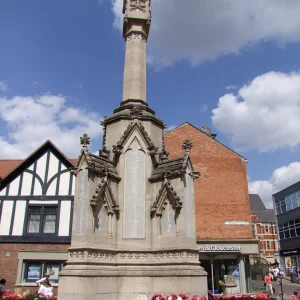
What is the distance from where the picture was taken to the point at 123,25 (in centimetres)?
1371

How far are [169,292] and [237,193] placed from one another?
74.2 ft

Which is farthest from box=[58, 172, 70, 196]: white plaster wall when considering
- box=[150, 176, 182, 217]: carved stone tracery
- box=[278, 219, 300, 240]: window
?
box=[278, 219, 300, 240]: window

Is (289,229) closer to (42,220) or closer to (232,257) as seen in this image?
(232,257)

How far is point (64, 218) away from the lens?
70.7 feet

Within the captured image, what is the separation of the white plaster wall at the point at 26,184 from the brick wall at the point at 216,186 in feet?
43.1

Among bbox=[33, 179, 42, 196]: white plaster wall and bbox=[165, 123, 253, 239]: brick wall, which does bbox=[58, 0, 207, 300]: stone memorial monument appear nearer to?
bbox=[33, 179, 42, 196]: white plaster wall

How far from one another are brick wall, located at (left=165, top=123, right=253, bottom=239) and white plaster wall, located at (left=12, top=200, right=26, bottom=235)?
13941 mm

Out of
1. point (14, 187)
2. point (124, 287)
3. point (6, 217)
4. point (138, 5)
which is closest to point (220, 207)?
point (14, 187)

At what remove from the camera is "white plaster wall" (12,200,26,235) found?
70.3ft

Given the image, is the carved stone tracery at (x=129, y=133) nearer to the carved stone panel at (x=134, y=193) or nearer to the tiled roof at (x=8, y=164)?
the carved stone panel at (x=134, y=193)

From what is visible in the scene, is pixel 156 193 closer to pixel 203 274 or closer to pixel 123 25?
pixel 203 274

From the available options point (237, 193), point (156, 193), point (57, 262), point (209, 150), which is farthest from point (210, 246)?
point (156, 193)

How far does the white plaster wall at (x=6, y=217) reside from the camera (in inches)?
842

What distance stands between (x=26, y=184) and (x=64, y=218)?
3.36 meters
